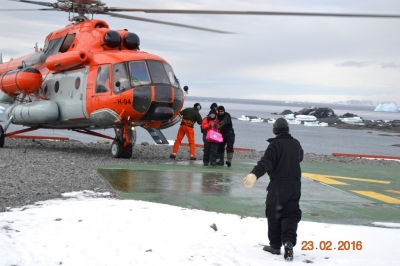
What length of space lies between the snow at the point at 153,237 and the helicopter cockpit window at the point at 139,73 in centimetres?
588

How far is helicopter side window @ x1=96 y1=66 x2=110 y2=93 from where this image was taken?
13.5m

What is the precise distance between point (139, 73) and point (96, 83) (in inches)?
49.3

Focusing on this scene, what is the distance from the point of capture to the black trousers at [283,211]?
5.62 m

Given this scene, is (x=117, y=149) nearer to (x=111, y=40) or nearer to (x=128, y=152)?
(x=128, y=152)

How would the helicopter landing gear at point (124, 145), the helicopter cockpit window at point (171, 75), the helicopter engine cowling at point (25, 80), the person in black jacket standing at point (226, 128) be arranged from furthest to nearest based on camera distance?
the helicopter engine cowling at point (25, 80)
the helicopter landing gear at point (124, 145)
the helicopter cockpit window at point (171, 75)
the person in black jacket standing at point (226, 128)

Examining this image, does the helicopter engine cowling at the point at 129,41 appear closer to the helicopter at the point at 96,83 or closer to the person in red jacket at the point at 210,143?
the helicopter at the point at 96,83

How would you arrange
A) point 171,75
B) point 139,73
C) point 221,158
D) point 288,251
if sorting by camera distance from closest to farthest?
point 288,251, point 139,73, point 221,158, point 171,75

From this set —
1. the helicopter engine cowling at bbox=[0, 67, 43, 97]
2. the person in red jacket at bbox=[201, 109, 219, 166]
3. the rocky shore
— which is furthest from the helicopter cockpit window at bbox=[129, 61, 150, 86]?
the helicopter engine cowling at bbox=[0, 67, 43, 97]

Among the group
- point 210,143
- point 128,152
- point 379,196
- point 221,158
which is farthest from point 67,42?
point 379,196

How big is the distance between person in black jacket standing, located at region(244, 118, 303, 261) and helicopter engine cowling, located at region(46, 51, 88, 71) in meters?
9.13

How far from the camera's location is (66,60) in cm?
1408

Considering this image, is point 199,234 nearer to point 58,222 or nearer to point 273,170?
point 273,170

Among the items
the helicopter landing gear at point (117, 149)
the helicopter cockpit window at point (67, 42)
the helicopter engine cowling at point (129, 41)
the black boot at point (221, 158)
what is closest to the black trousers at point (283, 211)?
the black boot at point (221, 158)

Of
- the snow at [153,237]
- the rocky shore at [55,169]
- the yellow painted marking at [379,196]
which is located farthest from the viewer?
the yellow painted marking at [379,196]
